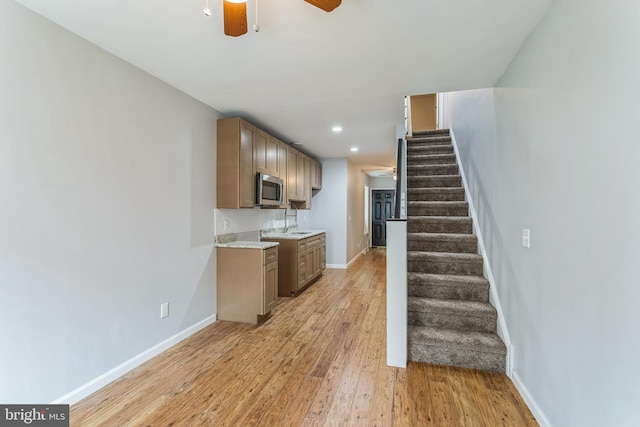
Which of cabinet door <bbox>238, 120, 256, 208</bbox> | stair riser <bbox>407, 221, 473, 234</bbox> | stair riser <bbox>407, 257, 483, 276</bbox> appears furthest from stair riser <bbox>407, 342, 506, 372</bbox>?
cabinet door <bbox>238, 120, 256, 208</bbox>

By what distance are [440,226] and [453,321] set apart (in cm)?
120

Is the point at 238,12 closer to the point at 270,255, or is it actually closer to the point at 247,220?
the point at 270,255

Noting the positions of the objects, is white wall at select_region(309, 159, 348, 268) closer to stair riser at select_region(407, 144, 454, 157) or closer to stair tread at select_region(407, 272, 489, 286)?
stair riser at select_region(407, 144, 454, 157)

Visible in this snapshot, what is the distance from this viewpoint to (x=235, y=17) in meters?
1.49

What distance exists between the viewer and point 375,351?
8.70ft

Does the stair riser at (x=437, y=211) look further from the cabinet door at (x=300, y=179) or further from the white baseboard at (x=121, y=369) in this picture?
the white baseboard at (x=121, y=369)

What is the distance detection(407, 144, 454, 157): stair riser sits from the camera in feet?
15.2

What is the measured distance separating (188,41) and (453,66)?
2066mm

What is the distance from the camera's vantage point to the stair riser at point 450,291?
272 centimetres

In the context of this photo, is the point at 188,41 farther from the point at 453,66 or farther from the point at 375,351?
the point at 375,351

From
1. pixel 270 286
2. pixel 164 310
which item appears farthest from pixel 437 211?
pixel 164 310

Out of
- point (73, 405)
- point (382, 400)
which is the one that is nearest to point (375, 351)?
point (382, 400)

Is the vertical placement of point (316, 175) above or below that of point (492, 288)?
above

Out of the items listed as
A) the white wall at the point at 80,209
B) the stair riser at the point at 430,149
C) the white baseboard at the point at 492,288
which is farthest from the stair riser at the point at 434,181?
the white wall at the point at 80,209
